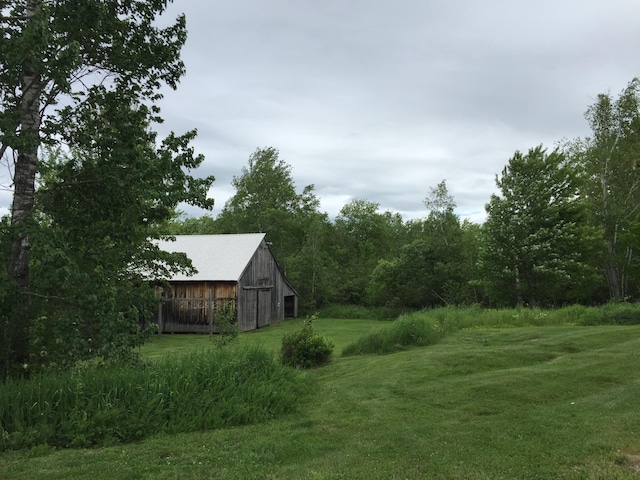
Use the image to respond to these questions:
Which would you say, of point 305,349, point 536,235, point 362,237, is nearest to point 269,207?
point 362,237

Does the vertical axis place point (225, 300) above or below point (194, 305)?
above

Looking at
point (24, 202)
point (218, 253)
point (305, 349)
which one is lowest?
point (305, 349)

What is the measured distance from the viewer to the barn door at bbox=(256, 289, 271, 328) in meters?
27.7

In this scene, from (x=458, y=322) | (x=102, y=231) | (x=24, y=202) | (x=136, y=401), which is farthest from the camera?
(x=458, y=322)

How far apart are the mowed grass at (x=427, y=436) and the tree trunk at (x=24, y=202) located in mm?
2138

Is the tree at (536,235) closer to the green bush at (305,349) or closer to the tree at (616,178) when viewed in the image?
the tree at (616,178)

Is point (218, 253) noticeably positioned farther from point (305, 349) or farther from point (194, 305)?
point (305, 349)

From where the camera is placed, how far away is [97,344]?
6.57 metres

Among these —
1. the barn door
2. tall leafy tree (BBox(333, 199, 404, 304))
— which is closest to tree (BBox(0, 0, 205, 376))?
the barn door

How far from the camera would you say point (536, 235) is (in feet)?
77.9

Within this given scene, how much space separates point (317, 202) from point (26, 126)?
4439 cm

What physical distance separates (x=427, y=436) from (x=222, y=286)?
66.3 feet

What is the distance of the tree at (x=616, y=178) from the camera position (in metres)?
26.4

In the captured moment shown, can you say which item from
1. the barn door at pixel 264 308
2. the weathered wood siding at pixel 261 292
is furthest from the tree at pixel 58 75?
the barn door at pixel 264 308
